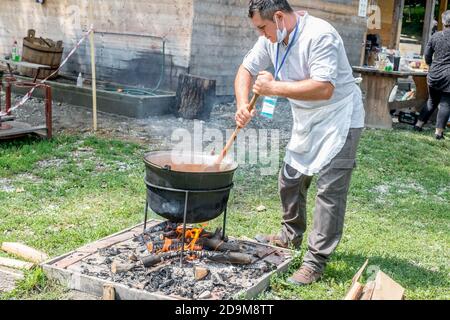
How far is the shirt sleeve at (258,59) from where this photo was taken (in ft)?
14.5

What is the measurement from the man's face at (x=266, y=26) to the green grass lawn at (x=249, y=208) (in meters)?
1.68

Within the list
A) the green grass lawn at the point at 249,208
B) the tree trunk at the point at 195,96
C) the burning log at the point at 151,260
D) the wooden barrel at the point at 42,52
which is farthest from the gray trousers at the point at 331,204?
the wooden barrel at the point at 42,52

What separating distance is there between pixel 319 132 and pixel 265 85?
0.55 m

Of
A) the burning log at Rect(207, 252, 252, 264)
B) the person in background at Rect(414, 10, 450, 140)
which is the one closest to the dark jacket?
the person in background at Rect(414, 10, 450, 140)

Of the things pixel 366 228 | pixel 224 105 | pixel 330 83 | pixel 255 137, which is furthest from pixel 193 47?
pixel 330 83

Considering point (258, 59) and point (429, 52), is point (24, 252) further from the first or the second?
point (429, 52)

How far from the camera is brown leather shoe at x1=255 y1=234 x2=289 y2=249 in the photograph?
480cm

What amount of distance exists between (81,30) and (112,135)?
13.9 ft

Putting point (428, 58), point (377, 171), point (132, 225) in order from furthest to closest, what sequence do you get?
point (428, 58), point (377, 171), point (132, 225)

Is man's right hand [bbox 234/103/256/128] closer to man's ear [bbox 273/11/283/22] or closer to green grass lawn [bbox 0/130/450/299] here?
man's ear [bbox 273/11/283/22]

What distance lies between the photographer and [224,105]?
40.0ft

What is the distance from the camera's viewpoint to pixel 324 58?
3.83 meters

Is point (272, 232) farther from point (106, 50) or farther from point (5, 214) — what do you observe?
point (106, 50)

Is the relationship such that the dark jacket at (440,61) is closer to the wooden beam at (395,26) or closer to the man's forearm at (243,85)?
the man's forearm at (243,85)
